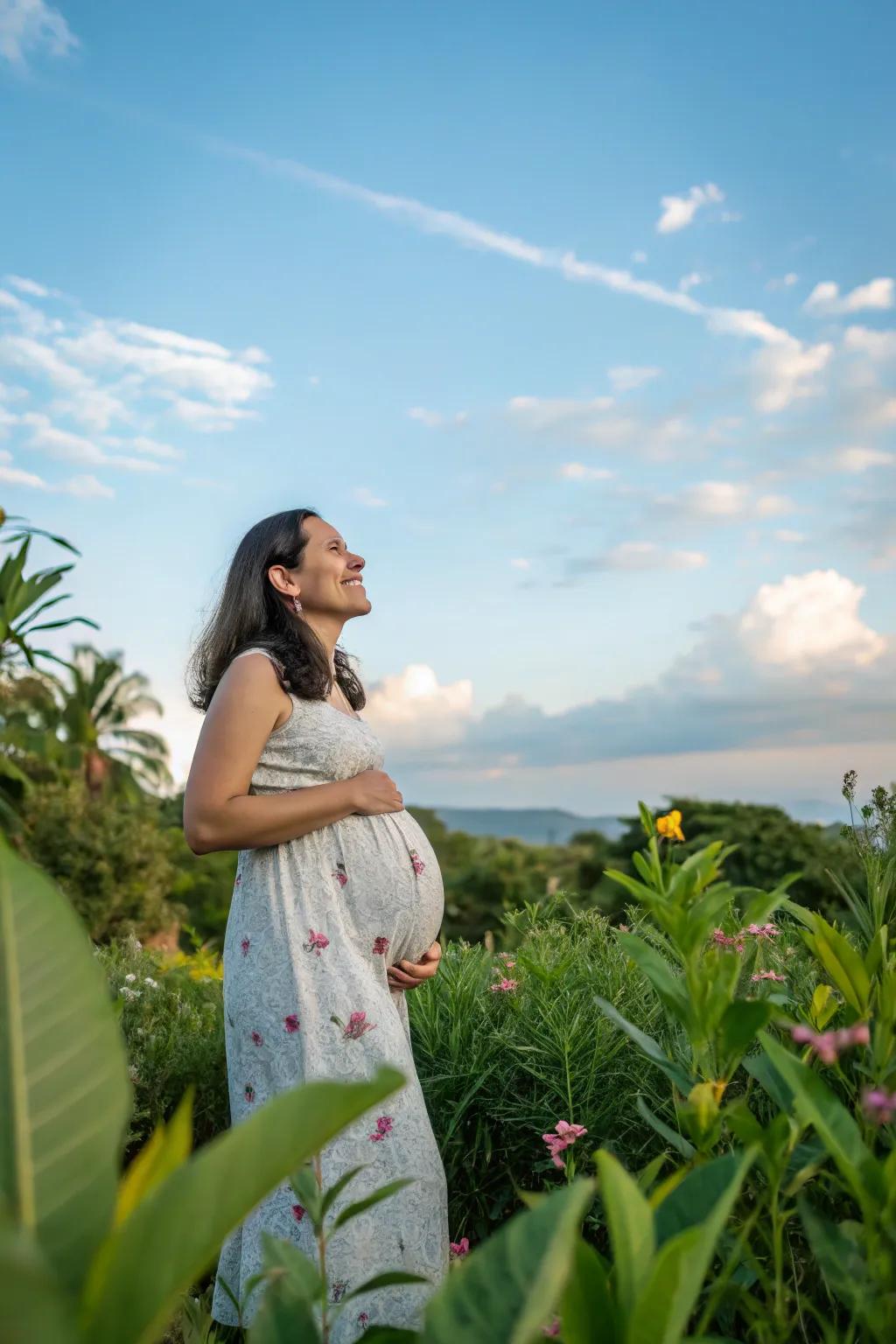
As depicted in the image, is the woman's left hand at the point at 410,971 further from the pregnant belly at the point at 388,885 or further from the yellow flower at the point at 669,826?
the yellow flower at the point at 669,826

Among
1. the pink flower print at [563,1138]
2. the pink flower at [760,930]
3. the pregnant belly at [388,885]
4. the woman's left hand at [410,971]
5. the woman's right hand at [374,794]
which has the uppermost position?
the woman's right hand at [374,794]

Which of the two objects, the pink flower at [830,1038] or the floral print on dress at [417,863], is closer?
the pink flower at [830,1038]

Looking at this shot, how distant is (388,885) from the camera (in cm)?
263

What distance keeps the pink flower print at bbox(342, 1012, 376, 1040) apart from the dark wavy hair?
82 cm

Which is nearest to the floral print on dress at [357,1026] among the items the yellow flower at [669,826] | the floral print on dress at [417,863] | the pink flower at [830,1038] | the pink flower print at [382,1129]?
the pink flower print at [382,1129]

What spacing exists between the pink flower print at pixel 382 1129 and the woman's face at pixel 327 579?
1.35m

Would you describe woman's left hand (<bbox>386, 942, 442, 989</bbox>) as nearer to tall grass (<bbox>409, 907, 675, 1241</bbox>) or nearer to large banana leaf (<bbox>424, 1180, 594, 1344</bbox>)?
tall grass (<bbox>409, 907, 675, 1241</bbox>)

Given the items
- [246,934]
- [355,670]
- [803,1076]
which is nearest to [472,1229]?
[246,934]

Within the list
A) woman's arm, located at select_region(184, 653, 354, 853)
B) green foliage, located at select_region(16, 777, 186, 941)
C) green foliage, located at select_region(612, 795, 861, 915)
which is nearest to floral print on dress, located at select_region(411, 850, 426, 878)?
woman's arm, located at select_region(184, 653, 354, 853)

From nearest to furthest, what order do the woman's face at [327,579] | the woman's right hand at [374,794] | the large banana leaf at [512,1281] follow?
the large banana leaf at [512,1281] < the woman's right hand at [374,794] < the woman's face at [327,579]

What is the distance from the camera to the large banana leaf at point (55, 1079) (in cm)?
66

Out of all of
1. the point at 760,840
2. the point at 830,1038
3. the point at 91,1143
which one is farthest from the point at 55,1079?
the point at 760,840

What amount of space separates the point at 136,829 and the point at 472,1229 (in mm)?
22926

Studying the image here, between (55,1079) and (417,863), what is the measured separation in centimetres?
209
